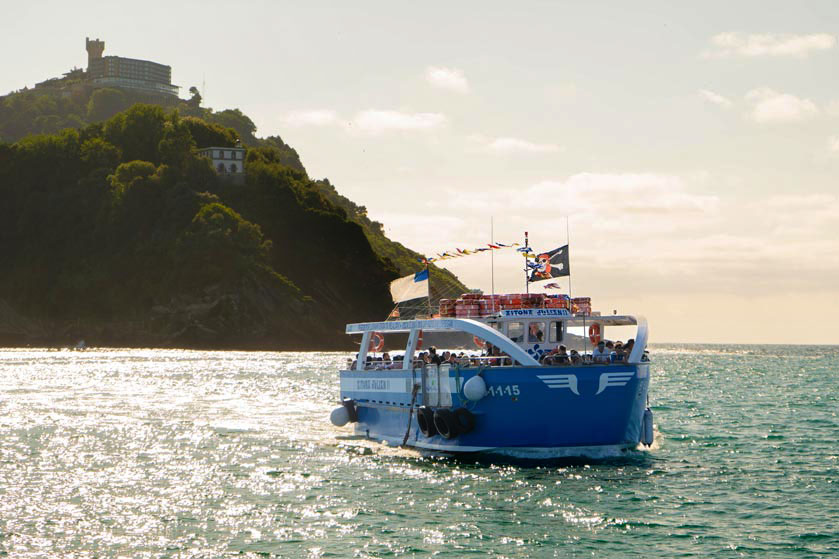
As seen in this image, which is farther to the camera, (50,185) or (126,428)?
(50,185)

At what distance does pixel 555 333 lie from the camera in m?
37.5

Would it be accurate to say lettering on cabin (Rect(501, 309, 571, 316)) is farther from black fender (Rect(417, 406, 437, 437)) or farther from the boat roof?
black fender (Rect(417, 406, 437, 437))

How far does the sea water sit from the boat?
1.01 metres

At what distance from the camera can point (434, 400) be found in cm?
3516

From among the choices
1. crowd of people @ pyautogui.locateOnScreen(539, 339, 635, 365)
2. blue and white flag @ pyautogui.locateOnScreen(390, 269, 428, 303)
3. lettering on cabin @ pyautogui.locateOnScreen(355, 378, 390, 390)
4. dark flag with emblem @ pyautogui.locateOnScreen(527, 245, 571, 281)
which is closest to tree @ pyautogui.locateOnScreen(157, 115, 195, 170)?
blue and white flag @ pyautogui.locateOnScreen(390, 269, 428, 303)

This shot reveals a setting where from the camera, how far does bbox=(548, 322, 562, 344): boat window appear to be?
123ft

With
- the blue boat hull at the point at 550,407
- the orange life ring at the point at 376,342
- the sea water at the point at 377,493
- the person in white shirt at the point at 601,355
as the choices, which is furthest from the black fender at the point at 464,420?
the orange life ring at the point at 376,342

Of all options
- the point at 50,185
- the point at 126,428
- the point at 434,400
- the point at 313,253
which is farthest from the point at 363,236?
the point at 434,400

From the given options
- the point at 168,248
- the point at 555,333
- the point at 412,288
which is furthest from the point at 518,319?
the point at 168,248

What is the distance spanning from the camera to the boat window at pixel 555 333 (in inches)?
1475

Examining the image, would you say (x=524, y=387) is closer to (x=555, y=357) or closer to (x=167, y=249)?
(x=555, y=357)

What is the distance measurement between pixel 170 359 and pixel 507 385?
95.9 meters

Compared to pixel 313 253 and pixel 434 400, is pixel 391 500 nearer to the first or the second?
pixel 434 400

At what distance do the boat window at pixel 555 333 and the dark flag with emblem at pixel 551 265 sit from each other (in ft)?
6.07
